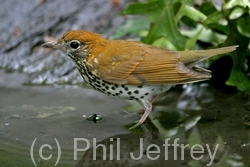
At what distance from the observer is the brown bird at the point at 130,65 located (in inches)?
175

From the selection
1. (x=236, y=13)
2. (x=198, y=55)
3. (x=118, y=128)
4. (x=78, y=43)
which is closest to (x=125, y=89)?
(x=118, y=128)

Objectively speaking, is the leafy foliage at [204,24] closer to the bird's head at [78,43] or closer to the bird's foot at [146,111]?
the bird's head at [78,43]

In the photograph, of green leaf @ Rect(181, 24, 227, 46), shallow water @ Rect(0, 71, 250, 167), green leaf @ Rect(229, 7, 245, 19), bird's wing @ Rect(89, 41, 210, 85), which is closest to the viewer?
shallow water @ Rect(0, 71, 250, 167)

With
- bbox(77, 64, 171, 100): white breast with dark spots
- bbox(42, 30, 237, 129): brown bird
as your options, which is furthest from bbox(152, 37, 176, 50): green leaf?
bbox(77, 64, 171, 100): white breast with dark spots

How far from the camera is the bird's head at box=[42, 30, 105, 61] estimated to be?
449cm

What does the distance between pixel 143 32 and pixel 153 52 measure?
1454 millimetres

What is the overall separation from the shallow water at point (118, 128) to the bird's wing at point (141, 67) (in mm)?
485

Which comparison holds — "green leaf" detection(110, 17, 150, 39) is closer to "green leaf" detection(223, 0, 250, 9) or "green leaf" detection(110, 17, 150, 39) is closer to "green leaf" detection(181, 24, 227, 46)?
"green leaf" detection(181, 24, 227, 46)

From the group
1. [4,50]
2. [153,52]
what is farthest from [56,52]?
[153,52]

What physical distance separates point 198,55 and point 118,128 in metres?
1.09

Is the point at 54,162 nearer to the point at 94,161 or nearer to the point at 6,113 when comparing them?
the point at 94,161

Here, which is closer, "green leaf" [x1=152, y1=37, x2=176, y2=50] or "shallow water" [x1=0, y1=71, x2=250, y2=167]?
"shallow water" [x1=0, y1=71, x2=250, y2=167]

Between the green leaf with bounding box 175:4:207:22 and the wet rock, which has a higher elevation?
the green leaf with bounding box 175:4:207:22

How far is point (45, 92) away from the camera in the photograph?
5.45m
